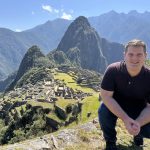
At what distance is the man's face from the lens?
24.9 ft

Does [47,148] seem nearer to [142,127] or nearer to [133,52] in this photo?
[142,127]

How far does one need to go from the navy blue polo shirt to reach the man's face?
183 millimetres

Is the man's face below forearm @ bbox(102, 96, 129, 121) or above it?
above

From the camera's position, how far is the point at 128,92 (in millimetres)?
7863

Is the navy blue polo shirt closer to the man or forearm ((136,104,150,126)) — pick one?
the man

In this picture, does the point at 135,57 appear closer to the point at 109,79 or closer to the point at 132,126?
the point at 109,79

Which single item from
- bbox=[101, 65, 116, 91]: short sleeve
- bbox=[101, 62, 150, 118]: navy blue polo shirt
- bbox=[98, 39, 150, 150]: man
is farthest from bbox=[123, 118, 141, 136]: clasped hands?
bbox=[101, 65, 116, 91]: short sleeve

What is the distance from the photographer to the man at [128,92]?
7629mm

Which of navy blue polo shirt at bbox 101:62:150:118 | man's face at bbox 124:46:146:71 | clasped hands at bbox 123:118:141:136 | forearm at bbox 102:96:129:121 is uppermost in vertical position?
man's face at bbox 124:46:146:71

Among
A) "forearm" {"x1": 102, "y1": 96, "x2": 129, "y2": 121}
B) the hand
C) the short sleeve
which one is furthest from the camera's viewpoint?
the short sleeve

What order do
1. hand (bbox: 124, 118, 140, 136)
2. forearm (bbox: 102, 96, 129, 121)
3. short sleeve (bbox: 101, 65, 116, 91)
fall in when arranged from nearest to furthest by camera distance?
hand (bbox: 124, 118, 140, 136)
forearm (bbox: 102, 96, 129, 121)
short sleeve (bbox: 101, 65, 116, 91)

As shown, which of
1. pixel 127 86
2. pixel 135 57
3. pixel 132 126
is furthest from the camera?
pixel 127 86

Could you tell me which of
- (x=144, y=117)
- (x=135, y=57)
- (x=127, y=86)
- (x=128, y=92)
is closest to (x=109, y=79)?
(x=127, y=86)

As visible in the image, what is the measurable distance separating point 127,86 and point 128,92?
0.50 ft
